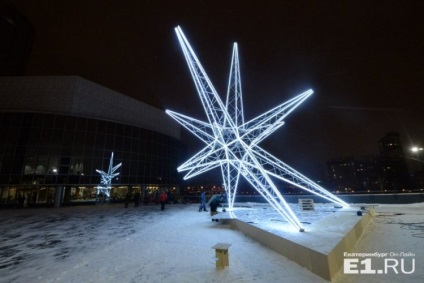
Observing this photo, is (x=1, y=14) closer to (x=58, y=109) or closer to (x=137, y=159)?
(x=58, y=109)

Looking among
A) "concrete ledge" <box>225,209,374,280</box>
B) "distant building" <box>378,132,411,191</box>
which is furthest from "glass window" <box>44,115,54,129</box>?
"distant building" <box>378,132,411,191</box>

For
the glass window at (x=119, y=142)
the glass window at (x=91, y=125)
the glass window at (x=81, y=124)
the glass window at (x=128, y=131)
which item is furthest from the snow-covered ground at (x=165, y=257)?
the glass window at (x=128, y=131)

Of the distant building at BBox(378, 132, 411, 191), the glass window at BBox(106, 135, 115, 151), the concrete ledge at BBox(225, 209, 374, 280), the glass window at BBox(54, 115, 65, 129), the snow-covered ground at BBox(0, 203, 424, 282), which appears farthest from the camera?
the distant building at BBox(378, 132, 411, 191)

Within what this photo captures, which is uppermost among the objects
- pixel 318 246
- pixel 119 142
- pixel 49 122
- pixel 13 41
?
pixel 13 41

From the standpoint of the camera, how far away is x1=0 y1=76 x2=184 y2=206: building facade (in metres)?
30.2

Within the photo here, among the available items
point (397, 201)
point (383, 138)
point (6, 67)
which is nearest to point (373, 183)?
point (383, 138)

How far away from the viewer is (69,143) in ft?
106

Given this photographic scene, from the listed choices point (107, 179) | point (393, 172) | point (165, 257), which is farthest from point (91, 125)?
point (393, 172)

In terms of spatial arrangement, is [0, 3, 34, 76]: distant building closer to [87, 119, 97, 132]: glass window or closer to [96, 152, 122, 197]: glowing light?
[87, 119, 97, 132]: glass window

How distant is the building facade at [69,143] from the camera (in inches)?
1188

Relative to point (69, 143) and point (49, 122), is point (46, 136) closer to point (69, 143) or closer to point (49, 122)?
point (49, 122)

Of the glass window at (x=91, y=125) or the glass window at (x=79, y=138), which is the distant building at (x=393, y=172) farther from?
the glass window at (x=79, y=138)

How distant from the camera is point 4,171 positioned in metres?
29.4

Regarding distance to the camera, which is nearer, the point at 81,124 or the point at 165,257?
the point at 165,257
